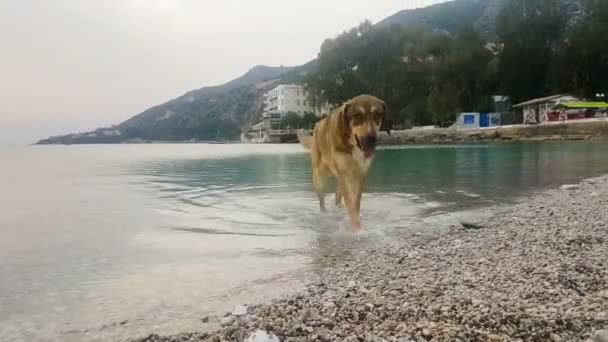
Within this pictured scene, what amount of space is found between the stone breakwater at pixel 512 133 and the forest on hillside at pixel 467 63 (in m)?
5.02

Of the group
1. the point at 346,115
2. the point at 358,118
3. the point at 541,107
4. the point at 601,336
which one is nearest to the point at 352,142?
the point at 346,115

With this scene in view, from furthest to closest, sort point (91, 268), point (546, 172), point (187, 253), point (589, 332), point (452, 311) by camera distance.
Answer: point (546, 172)
point (187, 253)
point (91, 268)
point (452, 311)
point (589, 332)

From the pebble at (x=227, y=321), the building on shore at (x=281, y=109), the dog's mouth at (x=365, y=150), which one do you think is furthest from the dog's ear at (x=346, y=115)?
the building on shore at (x=281, y=109)

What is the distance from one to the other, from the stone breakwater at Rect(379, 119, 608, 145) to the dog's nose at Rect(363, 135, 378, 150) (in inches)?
1410

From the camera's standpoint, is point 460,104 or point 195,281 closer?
point 195,281

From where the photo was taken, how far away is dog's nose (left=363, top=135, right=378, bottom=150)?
7.05 meters

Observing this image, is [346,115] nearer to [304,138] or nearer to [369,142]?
[369,142]

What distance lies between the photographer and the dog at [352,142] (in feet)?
23.5

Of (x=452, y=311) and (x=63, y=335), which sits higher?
(x=452, y=311)

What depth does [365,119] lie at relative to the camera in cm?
716

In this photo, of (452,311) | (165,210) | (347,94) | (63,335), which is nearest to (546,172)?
(165,210)

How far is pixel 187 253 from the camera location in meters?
7.02

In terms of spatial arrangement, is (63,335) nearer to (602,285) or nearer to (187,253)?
(187,253)

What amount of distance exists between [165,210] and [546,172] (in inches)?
566
